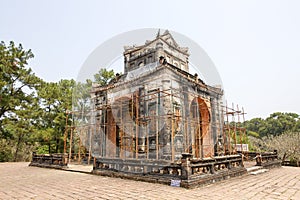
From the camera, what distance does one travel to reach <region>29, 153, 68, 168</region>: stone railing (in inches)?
452

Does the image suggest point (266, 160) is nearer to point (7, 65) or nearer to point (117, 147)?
point (117, 147)

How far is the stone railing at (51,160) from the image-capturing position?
1148 centimetres

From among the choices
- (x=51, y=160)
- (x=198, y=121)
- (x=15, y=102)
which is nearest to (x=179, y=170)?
(x=198, y=121)

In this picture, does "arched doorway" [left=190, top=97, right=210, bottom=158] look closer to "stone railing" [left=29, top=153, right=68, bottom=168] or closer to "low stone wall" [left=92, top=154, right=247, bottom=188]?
"low stone wall" [left=92, top=154, right=247, bottom=188]

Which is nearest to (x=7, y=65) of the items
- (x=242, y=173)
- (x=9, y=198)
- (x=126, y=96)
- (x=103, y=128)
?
(x=103, y=128)

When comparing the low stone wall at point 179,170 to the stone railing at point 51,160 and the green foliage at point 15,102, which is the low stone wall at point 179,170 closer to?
the stone railing at point 51,160

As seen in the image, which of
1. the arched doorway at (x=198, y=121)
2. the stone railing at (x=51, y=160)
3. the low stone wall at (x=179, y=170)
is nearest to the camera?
the low stone wall at (x=179, y=170)

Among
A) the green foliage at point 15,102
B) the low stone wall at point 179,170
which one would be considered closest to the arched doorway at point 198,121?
the low stone wall at point 179,170

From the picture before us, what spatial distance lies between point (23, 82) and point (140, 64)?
35.1 ft

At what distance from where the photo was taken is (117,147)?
14227mm

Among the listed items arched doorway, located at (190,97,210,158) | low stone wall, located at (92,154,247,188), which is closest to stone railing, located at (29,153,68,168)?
low stone wall, located at (92,154,247,188)

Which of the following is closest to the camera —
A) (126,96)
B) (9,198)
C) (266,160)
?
A: (9,198)

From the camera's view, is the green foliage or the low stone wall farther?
the green foliage

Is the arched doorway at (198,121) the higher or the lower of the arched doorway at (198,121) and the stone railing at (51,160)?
the higher
